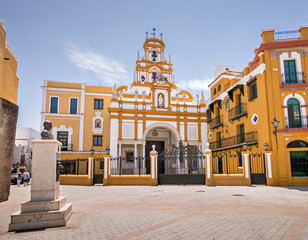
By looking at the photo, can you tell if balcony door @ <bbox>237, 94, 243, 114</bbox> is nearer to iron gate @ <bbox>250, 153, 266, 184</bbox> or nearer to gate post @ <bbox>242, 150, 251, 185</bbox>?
iron gate @ <bbox>250, 153, 266, 184</bbox>

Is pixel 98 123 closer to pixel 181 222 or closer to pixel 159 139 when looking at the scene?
pixel 159 139

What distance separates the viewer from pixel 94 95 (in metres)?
27.5

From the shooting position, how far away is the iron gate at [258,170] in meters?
15.8

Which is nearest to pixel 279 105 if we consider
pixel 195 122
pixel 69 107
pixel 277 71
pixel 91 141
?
pixel 277 71

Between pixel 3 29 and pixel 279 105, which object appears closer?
pixel 3 29

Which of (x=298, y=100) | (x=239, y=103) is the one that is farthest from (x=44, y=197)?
(x=239, y=103)

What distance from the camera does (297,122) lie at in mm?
16672

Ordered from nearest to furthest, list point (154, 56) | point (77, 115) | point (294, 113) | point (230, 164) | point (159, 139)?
point (294, 113)
point (230, 164)
point (77, 115)
point (159, 139)
point (154, 56)

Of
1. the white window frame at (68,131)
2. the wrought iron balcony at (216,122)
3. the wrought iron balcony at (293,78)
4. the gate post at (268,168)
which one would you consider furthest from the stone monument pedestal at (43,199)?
the white window frame at (68,131)

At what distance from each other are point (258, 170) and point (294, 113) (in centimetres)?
458

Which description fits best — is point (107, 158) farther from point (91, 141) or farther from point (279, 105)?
point (279, 105)

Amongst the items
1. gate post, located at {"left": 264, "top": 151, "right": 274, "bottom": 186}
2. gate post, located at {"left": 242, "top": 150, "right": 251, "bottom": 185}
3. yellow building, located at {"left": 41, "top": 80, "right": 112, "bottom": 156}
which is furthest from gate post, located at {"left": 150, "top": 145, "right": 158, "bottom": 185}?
yellow building, located at {"left": 41, "top": 80, "right": 112, "bottom": 156}

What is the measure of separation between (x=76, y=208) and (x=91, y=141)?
61.7ft

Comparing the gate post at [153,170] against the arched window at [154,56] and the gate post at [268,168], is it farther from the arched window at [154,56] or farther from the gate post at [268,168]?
the arched window at [154,56]
